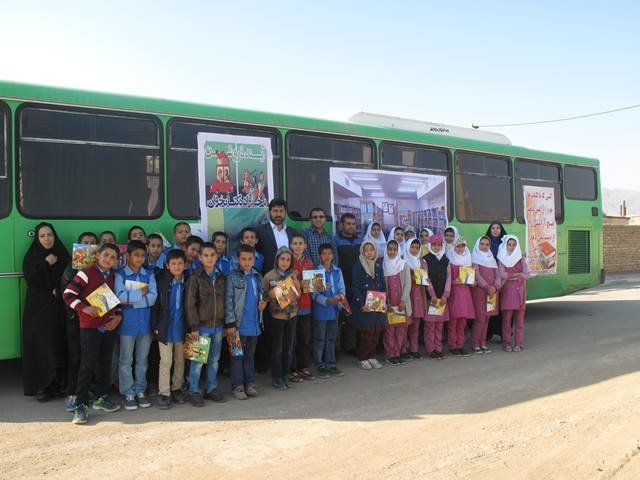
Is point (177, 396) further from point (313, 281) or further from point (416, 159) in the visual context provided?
point (416, 159)

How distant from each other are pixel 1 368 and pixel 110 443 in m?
3.47

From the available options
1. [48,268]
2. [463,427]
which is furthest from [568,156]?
[48,268]

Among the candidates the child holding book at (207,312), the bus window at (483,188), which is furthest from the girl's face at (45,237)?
the bus window at (483,188)

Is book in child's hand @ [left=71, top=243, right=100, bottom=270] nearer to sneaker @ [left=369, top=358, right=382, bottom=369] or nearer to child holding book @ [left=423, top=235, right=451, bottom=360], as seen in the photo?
sneaker @ [left=369, top=358, right=382, bottom=369]

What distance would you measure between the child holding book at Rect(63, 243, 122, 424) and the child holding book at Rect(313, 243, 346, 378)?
2.16 m

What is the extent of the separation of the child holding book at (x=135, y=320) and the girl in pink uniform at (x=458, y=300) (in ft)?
13.0

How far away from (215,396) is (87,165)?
2629 millimetres

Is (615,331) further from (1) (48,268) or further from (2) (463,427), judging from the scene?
(1) (48,268)

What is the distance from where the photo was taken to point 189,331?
5305 millimetres

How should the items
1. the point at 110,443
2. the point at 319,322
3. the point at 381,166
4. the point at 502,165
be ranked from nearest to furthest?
the point at 110,443 → the point at 319,322 → the point at 381,166 → the point at 502,165

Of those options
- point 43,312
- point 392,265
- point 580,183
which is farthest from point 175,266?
point 580,183

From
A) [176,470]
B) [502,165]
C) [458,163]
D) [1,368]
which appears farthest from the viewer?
[502,165]

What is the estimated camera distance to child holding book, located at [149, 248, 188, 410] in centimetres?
514

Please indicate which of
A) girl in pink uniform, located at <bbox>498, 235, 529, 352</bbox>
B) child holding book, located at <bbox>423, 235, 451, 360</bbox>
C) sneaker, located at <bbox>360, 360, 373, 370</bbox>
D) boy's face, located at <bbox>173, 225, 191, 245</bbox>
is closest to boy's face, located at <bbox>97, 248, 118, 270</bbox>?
boy's face, located at <bbox>173, 225, 191, 245</bbox>
